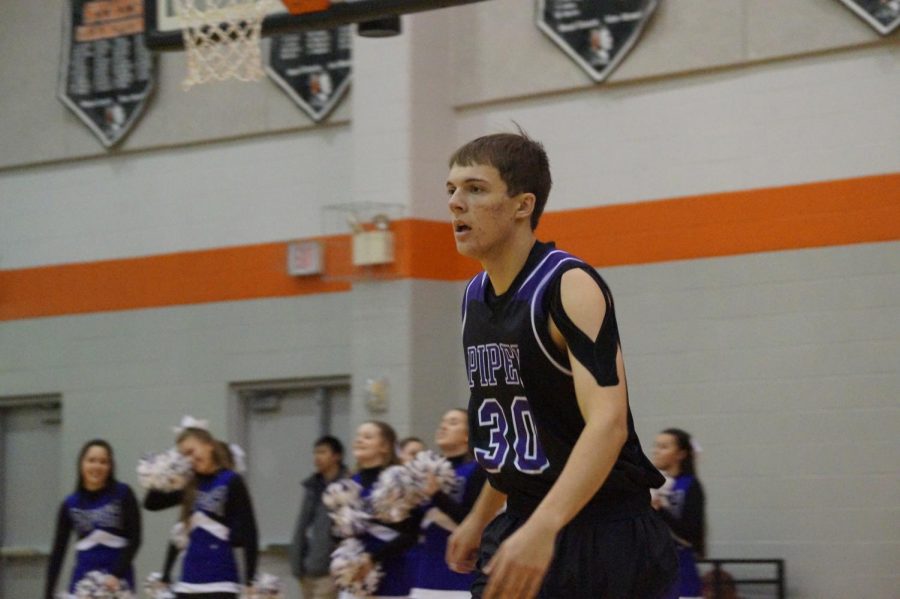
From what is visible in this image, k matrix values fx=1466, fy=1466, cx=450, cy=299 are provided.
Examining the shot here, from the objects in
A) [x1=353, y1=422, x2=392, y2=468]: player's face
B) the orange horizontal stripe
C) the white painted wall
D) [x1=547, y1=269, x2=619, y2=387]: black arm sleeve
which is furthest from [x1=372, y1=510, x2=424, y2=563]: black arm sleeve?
[x1=547, y1=269, x2=619, y2=387]: black arm sleeve

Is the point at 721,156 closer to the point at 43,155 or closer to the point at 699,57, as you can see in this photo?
the point at 699,57

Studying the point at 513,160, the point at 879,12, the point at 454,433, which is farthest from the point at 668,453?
the point at 513,160

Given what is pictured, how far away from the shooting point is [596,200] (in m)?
10.9

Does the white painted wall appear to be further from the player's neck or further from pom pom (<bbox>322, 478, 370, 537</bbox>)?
the player's neck

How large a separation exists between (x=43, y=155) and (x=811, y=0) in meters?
7.37

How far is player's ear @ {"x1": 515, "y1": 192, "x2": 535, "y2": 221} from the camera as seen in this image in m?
3.41

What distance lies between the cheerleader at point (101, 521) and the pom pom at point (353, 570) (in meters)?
1.73

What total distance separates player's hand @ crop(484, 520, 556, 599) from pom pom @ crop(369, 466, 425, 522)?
15.7 feet

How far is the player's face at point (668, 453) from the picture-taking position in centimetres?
847

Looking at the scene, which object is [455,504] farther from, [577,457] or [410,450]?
[577,457]

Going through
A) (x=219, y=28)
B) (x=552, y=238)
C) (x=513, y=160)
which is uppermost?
(x=219, y=28)

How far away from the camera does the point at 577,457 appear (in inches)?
119

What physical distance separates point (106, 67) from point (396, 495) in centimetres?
710

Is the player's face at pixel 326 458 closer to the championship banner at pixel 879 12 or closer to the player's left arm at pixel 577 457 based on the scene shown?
the championship banner at pixel 879 12
